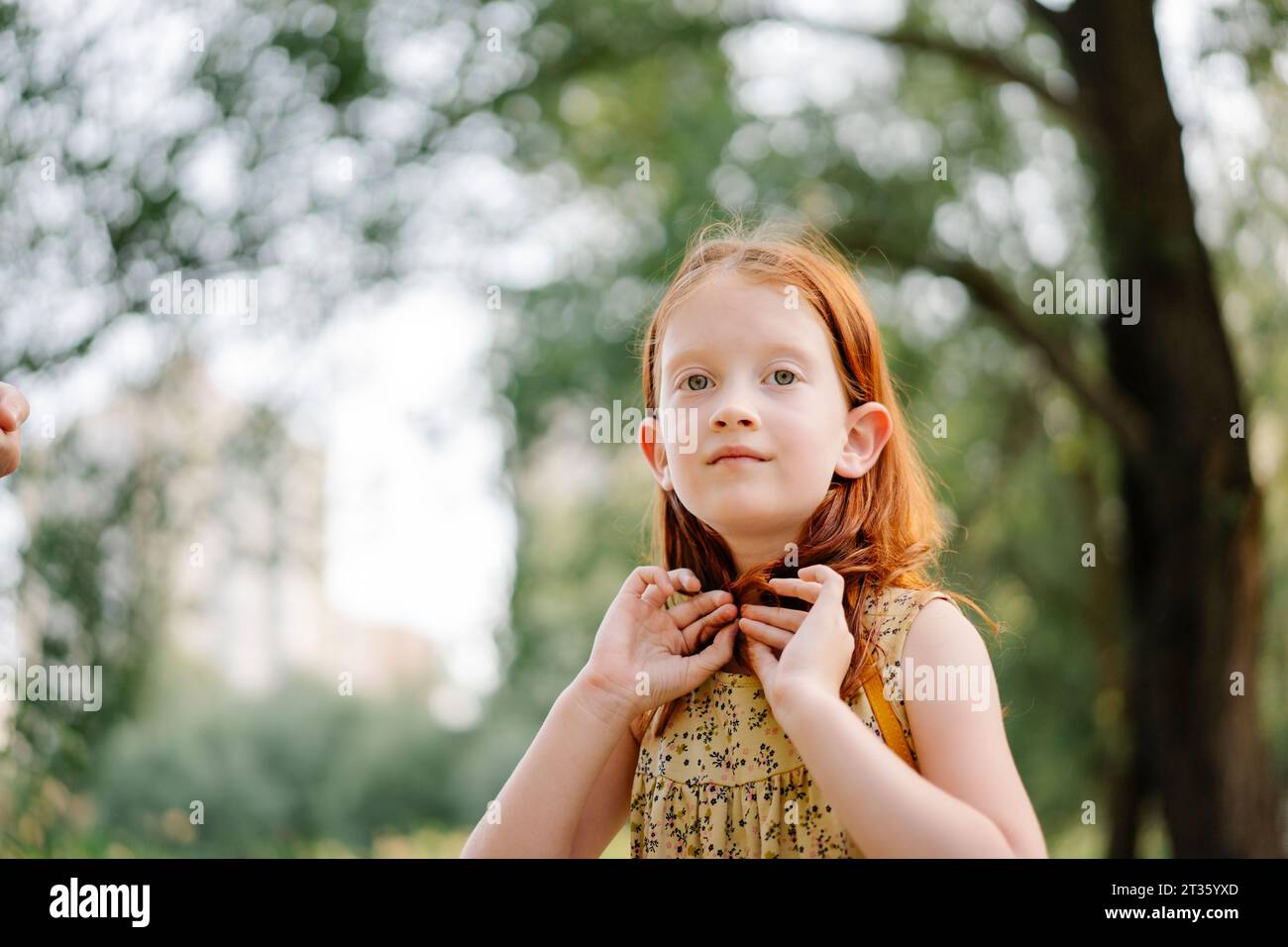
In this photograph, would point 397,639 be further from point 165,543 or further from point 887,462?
point 887,462

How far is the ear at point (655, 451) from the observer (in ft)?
6.07

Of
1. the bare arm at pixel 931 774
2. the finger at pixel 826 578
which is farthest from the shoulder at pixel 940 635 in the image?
the finger at pixel 826 578

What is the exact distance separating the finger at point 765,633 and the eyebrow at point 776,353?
351 mm

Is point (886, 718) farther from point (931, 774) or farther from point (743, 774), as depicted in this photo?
point (743, 774)

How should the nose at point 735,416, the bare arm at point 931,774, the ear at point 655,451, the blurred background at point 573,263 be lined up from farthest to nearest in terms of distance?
1. the blurred background at point 573,263
2. the ear at point 655,451
3. the nose at point 735,416
4. the bare arm at point 931,774

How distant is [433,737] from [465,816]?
2.46 feet

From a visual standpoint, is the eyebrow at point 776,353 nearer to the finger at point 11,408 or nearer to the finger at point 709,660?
the finger at point 709,660

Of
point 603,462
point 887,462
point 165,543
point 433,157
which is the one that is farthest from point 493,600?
point 887,462

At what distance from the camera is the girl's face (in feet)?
5.31

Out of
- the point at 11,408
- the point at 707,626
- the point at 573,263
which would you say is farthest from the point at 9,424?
the point at 573,263

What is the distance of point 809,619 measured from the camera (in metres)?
1.54

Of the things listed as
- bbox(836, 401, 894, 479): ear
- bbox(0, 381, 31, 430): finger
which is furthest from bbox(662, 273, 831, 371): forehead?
bbox(0, 381, 31, 430): finger

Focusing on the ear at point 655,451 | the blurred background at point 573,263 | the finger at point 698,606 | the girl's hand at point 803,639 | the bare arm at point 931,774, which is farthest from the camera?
the blurred background at point 573,263
